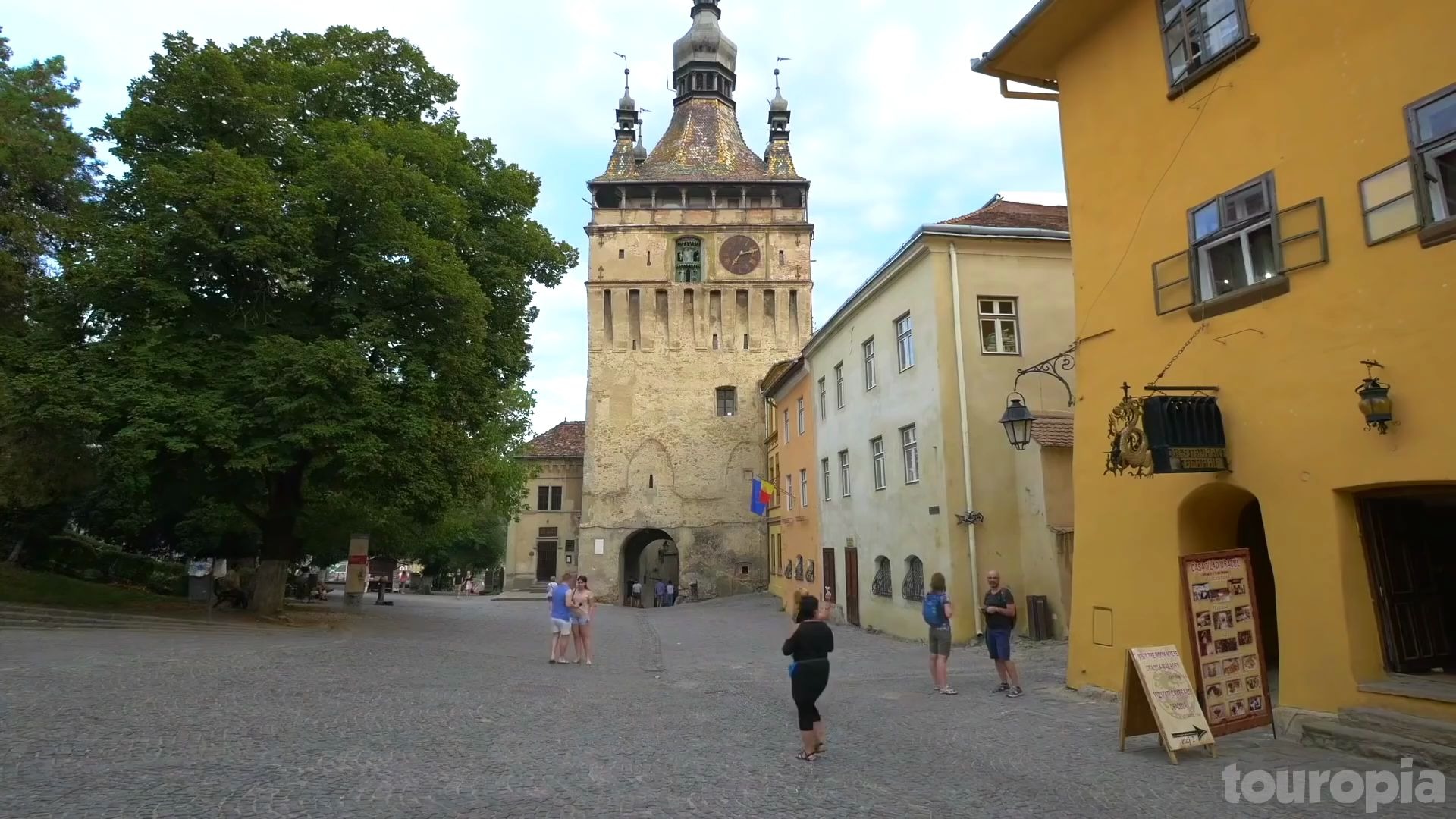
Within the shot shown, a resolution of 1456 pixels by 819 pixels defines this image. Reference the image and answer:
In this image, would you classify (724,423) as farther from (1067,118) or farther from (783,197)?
(1067,118)

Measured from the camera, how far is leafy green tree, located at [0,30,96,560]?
49.0 ft

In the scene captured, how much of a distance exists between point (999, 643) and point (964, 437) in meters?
6.65

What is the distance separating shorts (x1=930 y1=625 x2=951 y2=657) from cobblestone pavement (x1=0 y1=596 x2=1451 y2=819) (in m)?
0.58

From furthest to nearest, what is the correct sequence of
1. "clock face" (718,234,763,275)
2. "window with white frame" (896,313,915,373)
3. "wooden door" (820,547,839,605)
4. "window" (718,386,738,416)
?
1. "clock face" (718,234,763,275)
2. "window" (718,386,738,416)
3. "wooden door" (820,547,839,605)
4. "window with white frame" (896,313,915,373)

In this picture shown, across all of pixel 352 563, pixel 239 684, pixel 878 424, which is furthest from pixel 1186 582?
pixel 352 563

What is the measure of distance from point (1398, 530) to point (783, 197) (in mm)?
40875

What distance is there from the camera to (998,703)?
9984 mm

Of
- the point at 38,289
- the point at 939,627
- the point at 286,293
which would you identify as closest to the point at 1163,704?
the point at 939,627

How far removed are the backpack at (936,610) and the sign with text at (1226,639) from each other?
3.62 meters

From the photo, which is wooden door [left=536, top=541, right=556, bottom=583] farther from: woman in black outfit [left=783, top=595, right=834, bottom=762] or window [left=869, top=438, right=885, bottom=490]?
woman in black outfit [left=783, top=595, right=834, bottom=762]

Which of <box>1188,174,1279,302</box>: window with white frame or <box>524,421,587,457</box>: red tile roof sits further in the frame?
<box>524,421,587,457</box>: red tile roof

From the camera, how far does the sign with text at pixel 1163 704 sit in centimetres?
685

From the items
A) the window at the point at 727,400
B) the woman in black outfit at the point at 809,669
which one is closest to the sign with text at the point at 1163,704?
the woman in black outfit at the point at 809,669

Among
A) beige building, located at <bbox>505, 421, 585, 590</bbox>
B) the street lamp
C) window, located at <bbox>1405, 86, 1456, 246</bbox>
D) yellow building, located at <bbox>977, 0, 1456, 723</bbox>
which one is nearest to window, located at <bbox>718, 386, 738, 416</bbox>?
beige building, located at <bbox>505, 421, 585, 590</bbox>
